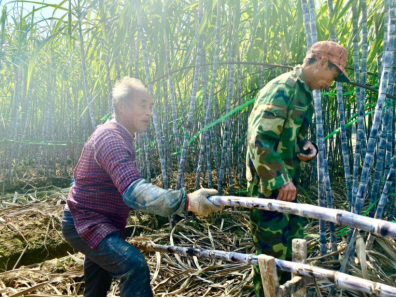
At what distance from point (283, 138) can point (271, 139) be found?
63mm

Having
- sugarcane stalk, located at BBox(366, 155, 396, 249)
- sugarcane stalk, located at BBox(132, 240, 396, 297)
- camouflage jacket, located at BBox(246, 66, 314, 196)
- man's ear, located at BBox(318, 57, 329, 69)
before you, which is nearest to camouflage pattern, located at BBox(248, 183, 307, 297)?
camouflage jacket, located at BBox(246, 66, 314, 196)

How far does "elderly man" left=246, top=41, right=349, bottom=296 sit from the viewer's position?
1489 millimetres

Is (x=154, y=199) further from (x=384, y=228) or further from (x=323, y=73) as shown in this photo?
(x=323, y=73)

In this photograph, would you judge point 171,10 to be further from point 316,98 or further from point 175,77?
point 316,98

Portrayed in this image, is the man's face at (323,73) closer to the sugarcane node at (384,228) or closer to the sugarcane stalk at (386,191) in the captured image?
the sugarcane stalk at (386,191)

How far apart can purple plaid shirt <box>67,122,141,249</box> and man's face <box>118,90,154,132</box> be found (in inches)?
1.7

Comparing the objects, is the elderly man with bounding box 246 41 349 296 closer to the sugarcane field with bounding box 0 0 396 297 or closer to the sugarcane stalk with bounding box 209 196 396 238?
the sugarcane field with bounding box 0 0 396 297

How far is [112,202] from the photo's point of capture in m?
1.42

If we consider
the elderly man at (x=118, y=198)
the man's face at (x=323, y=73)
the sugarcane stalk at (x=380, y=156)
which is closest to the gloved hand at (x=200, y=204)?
the elderly man at (x=118, y=198)

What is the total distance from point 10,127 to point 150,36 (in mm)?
3871

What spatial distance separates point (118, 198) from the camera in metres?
1.44

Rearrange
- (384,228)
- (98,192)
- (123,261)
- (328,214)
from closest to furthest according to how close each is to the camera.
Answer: (384,228)
(328,214)
(123,261)
(98,192)

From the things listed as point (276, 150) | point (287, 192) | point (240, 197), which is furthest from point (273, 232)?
point (240, 197)

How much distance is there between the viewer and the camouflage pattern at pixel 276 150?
58.6 inches
